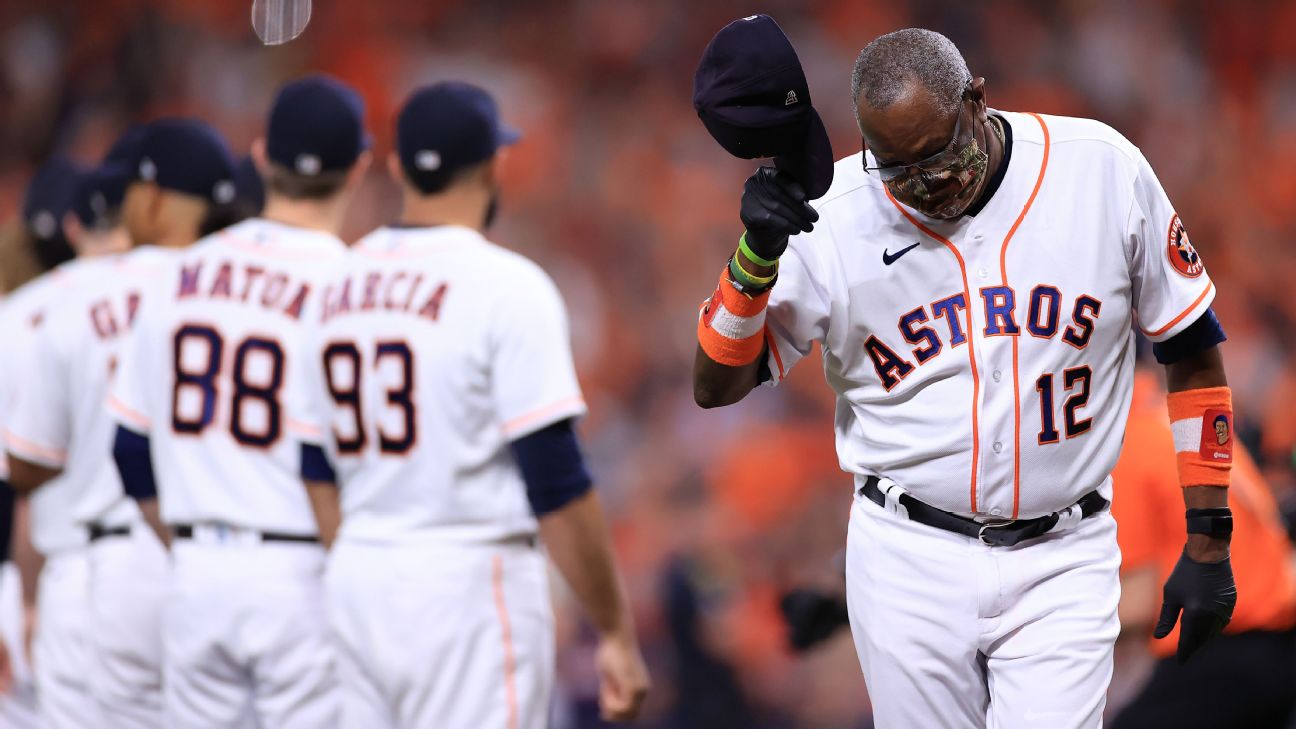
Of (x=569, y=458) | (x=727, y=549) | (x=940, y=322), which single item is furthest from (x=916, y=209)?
(x=727, y=549)

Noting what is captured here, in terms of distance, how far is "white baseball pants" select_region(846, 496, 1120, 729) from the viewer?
2.70m

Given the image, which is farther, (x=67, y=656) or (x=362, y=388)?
(x=67, y=656)

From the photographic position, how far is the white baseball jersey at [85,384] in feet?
15.0

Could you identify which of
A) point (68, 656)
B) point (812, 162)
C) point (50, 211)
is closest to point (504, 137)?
point (812, 162)

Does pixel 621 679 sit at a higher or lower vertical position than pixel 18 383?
lower

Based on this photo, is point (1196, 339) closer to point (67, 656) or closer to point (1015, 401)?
point (1015, 401)

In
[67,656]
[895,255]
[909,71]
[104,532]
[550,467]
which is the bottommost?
[67,656]

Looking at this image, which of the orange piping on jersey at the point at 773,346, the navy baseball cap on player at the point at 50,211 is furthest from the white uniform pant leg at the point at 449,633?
the navy baseball cap on player at the point at 50,211

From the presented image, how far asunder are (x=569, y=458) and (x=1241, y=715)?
208 centimetres

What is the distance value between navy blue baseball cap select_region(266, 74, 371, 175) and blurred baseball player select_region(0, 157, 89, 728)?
58.1 inches

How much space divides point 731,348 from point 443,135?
137 cm

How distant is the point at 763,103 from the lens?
2.47 m

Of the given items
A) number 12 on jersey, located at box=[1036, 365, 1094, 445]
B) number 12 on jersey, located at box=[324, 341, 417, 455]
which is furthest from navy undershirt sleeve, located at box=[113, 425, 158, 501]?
number 12 on jersey, located at box=[1036, 365, 1094, 445]

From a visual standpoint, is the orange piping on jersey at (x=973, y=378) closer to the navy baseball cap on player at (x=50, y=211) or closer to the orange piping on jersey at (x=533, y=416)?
the orange piping on jersey at (x=533, y=416)
